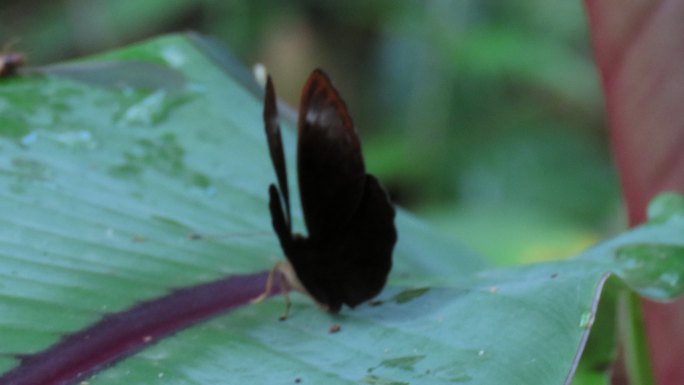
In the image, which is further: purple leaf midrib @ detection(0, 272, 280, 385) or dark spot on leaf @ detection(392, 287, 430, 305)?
dark spot on leaf @ detection(392, 287, 430, 305)

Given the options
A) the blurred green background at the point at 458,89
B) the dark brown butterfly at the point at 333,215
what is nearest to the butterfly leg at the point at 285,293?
the dark brown butterfly at the point at 333,215

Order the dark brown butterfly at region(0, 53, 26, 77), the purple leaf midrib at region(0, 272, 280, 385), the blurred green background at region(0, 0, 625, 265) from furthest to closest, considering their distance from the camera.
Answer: the blurred green background at region(0, 0, 625, 265) → the dark brown butterfly at region(0, 53, 26, 77) → the purple leaf midrib at region(0, 272, 280, 385)

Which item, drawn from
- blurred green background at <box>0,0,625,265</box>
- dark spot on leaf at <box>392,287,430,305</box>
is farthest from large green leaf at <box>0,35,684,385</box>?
blurred green background at <box>0,0,625,265</box>

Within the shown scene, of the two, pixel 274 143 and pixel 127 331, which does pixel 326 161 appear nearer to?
pixel 274 143

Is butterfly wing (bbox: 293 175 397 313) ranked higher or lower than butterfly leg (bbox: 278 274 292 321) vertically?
higher

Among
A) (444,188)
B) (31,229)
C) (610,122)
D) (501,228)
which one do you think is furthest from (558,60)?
(31,229)

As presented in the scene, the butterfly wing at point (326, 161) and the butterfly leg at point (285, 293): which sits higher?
the butterfly wing at point (326, 161)

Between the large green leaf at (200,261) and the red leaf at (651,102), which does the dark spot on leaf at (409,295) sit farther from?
the red leaf at (651,102)

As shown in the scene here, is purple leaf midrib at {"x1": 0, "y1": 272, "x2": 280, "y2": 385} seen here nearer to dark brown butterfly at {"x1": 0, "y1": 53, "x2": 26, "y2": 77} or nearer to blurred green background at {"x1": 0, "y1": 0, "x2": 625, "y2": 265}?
dark brown butterfly at {"x1": 0, "y1": 53, "x2": 26, "y2": 77}
